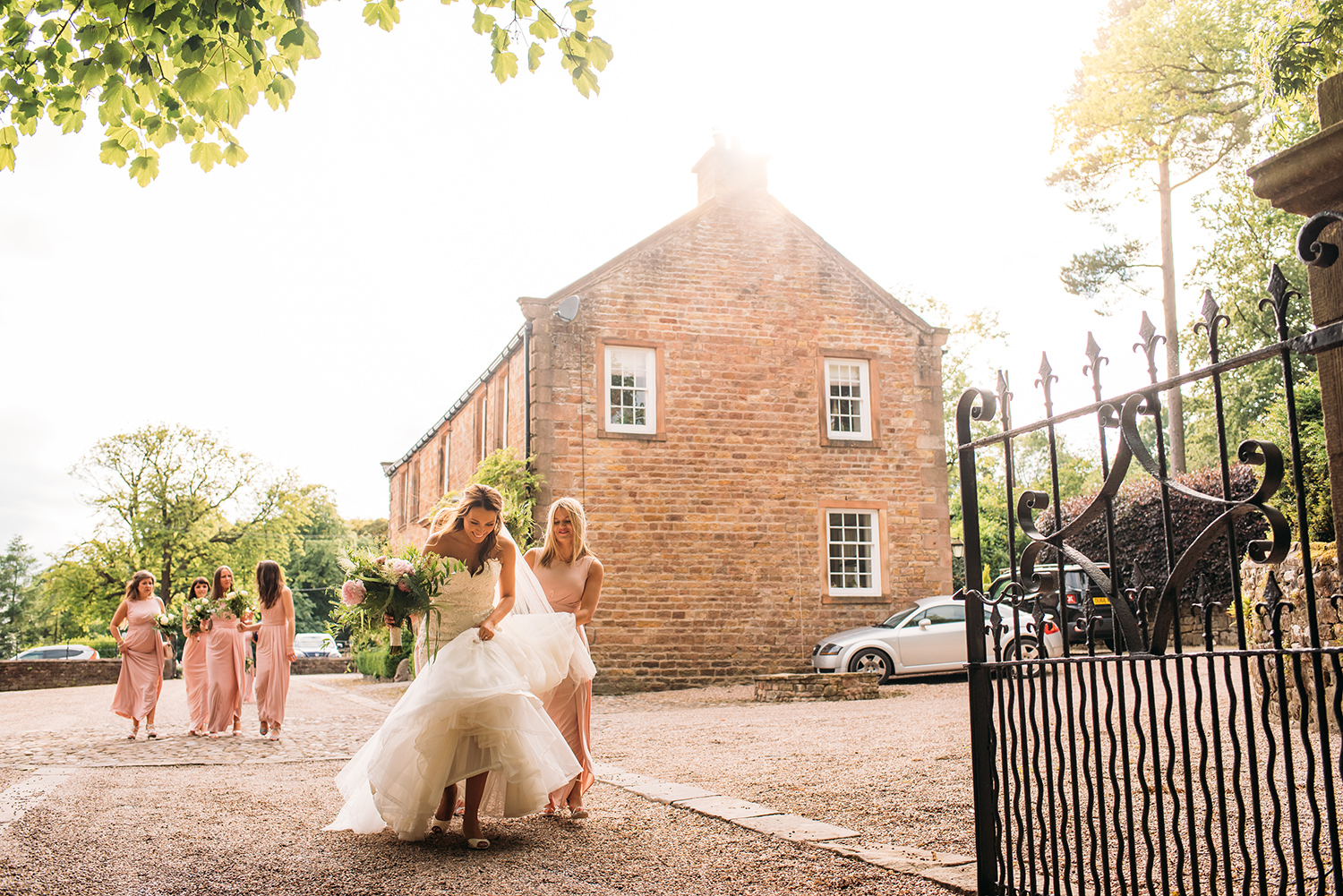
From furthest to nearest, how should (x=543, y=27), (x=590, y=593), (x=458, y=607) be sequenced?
(x=590, y=593) → (x=458, y=607) → (x=543, y=27)

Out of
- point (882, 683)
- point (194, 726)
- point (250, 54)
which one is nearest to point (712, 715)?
point (882, 683)

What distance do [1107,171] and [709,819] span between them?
2652 centimetres

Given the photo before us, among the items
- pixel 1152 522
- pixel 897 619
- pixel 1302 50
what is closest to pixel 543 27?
pixel 1302 50

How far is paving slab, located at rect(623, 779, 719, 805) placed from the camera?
6160 mm

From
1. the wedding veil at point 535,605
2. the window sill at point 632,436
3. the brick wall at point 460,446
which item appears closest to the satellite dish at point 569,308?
the brick wall at point 460,446

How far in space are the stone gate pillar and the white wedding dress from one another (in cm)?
373

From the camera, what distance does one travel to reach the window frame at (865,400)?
1853 cm

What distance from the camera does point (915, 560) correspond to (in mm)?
18641

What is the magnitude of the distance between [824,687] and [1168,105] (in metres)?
19.0

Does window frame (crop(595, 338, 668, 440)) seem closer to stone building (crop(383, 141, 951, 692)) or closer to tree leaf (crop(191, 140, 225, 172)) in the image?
stone building (crop(383, 141, 951, 692))

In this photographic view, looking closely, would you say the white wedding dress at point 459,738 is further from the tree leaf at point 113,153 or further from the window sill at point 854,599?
the window sill at point 854,599

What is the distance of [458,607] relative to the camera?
17.4 feet

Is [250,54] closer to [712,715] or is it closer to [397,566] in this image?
[397,566]

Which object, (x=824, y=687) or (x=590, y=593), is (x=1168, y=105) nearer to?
(x=824, y=687)
